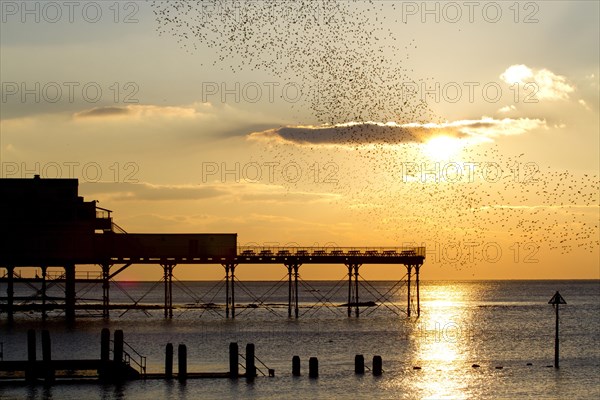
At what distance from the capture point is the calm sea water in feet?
197

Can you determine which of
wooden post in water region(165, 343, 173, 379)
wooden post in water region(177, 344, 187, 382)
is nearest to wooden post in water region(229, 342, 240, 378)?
wooden post in water region(177, 344, 187, 382)

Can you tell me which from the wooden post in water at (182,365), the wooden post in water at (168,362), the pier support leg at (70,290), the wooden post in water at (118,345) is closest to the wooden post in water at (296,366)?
the wooden post in water at (182,365)

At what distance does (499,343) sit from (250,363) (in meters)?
41.2

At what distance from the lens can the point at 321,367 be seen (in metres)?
71.7

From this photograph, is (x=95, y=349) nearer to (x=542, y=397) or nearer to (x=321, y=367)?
(x=321, y=367)

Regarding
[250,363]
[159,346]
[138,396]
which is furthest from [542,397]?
[159,346]

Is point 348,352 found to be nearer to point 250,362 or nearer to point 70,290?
point 250,362

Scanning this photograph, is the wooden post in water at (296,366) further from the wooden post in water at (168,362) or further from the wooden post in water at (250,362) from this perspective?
the wooden post in water at (168,362)

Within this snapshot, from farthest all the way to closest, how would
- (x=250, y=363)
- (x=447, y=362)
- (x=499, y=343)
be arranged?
(x=499, y=343) → (x=447, y=362) → (x=250, y=363)

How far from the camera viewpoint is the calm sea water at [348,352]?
60.2 metres

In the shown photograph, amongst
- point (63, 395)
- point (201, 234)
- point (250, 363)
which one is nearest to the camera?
point (63, 395)

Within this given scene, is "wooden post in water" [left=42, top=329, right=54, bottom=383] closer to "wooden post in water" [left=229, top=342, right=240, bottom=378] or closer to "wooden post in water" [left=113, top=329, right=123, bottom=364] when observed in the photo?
"wooden post in water" [left=113, top=329, right=123, bottom=364]

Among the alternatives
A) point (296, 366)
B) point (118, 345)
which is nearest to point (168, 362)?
point (118, 345)

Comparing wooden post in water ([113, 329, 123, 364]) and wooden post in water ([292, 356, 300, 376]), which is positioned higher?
wooden post in water ([113, 329, 123, 364])
